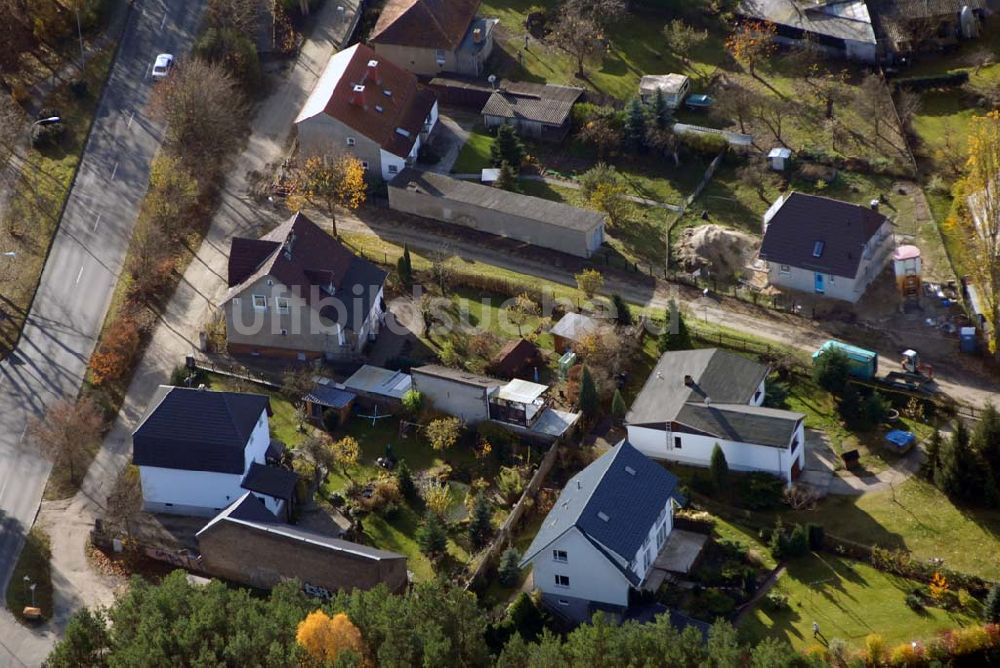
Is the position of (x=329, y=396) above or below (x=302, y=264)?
below

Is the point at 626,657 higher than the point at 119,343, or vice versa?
the point at 626,657

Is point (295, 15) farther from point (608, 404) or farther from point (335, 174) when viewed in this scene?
point (608, 404)

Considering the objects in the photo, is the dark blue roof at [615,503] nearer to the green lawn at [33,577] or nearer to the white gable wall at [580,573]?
the white gable wall at [580,573]

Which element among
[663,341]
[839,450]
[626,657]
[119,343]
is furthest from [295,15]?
[626,657]

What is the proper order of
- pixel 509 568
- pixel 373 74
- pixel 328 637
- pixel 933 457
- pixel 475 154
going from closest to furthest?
pixel 328 637
pixel 509 568
pixel 933 457
pixel 373 74
pixel 475 154

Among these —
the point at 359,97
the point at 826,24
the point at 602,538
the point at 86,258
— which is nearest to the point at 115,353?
the point at 86,258

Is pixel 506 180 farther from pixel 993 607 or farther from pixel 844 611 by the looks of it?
pixel 993 607
